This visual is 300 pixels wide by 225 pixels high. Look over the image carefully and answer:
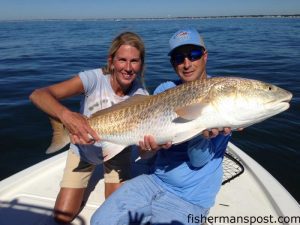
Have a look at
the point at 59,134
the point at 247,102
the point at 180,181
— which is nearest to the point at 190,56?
the point at 247,102

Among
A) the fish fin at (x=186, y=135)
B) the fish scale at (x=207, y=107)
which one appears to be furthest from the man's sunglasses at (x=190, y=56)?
the fish fin at (x=186, y=135)

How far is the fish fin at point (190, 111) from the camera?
125 inches

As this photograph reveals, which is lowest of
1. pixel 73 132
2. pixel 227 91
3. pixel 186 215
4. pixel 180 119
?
pixel 186 215

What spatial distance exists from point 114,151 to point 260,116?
1.72 metres

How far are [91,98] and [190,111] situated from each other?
1631 mm

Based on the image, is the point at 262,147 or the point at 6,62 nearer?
the point at 262,147

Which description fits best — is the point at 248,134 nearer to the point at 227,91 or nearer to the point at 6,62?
the point at 227,91

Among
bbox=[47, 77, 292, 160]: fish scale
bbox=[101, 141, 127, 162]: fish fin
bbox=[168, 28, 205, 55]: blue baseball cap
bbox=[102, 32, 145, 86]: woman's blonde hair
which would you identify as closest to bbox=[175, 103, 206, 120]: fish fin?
bbox=[47, 77, 292, 160]: fish scale

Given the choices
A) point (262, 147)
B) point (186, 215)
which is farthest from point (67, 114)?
point (262, 147)

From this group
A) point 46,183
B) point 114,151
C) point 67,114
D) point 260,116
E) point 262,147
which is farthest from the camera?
point 262,147

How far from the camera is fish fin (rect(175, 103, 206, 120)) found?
3188 millimetres

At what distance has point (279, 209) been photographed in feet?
13.2

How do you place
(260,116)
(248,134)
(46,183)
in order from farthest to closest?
(248,134), (46,183), (260,116)

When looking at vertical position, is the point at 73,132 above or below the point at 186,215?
above
